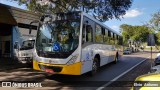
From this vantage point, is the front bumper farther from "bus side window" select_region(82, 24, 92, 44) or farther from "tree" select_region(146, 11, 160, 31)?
"tree" select_region(146, 11, 160, 31)

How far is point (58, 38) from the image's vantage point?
11805 millimetres

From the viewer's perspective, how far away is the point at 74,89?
10648mm

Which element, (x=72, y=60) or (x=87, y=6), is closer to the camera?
(x=72, y=60)

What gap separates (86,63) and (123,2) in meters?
15.6

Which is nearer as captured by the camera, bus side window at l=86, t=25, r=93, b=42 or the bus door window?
the bus door window

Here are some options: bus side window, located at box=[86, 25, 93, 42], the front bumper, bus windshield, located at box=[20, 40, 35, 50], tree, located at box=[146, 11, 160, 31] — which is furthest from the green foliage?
the front bumper

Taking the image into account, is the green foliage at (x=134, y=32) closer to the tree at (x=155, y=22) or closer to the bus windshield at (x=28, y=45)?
the tree at (x=155, y=22)

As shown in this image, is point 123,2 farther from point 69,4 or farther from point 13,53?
point 13,53

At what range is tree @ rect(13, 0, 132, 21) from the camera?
24.5 metres

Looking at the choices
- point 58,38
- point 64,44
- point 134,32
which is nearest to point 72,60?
point 64,44

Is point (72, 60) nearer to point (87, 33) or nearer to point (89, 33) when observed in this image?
point (87, 33)

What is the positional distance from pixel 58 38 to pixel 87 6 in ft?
48.5

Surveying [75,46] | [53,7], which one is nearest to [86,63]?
[75,46]

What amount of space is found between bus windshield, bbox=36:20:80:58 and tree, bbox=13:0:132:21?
11.7m
